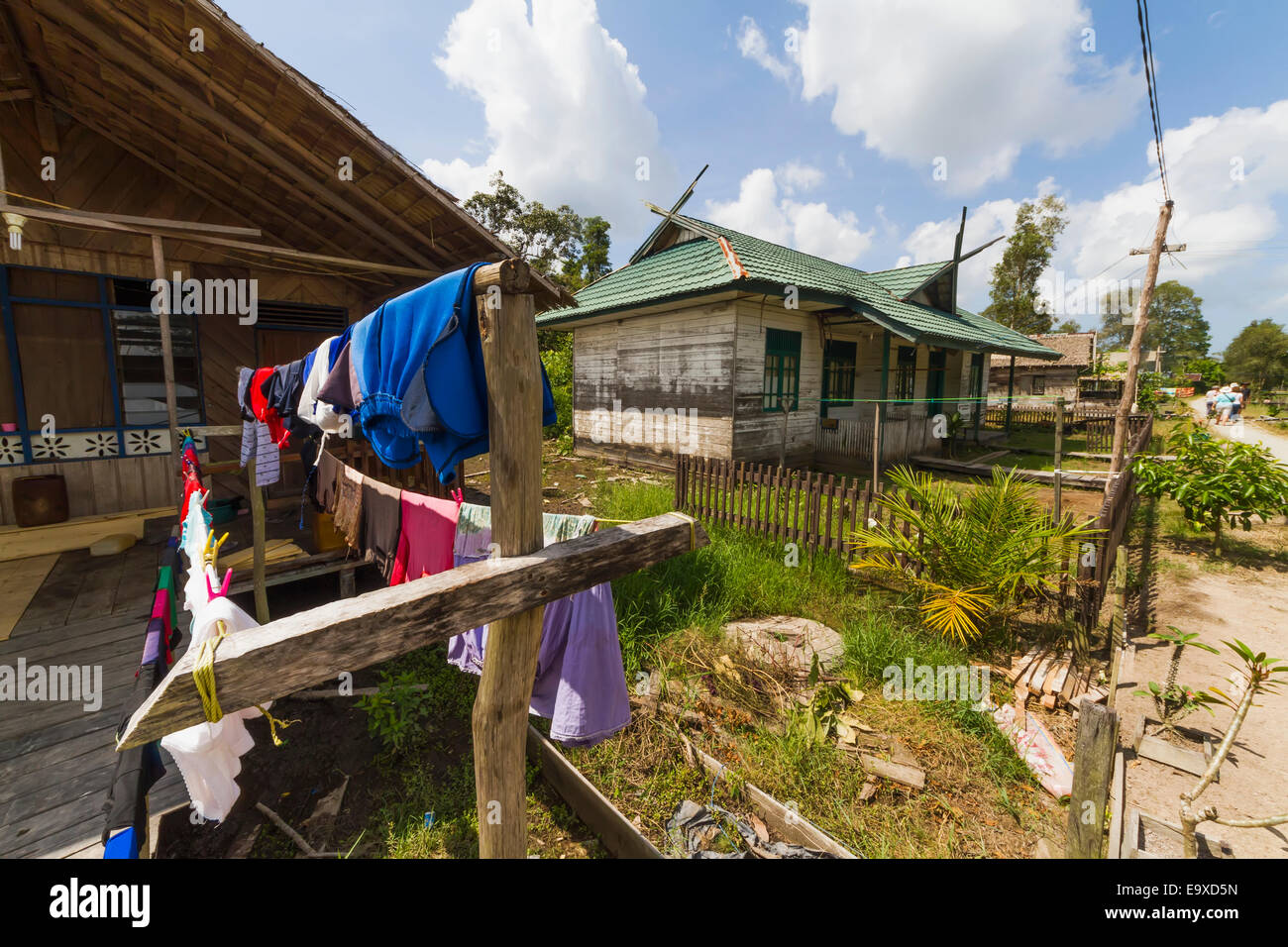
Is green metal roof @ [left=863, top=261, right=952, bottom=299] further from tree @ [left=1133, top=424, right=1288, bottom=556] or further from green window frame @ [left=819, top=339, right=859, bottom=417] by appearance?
tree @ [left=1133, top=424, right=1288, bottom=556]

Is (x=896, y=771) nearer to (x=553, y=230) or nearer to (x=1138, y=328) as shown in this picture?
(x=1138, y=328)

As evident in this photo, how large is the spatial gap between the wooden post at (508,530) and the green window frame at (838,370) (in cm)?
1145

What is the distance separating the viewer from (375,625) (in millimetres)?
1351

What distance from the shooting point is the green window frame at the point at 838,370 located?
490 inches

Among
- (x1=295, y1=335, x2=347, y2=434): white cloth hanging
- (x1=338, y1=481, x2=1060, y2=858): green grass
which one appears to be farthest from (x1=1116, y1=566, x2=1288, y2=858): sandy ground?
(x1=295, y1=335, x2=347, y2=434): white cloth hanging

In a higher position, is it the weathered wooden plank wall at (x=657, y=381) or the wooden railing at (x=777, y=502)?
the weathered wooden plank wall at (x=657, y=381)

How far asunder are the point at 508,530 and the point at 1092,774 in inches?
115

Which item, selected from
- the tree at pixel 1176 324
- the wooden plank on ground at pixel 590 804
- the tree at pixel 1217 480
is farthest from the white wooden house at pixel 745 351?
the tree at pixel 1176 324

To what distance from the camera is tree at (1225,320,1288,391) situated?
44031 millimetres

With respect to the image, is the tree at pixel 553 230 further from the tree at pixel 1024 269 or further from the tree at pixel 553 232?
the tree at pixel 1024 269

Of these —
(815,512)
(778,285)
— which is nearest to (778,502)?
(815,512)

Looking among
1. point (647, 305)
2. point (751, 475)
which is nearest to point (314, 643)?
point (751, 475)

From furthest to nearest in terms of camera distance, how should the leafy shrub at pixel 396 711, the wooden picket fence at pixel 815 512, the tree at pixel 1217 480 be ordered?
the tree at pixel 1217 480
the wooden picket fence at pixel 815 512
the leafy shrub at pixel 396 711

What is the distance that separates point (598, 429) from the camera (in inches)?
Answer: 527
